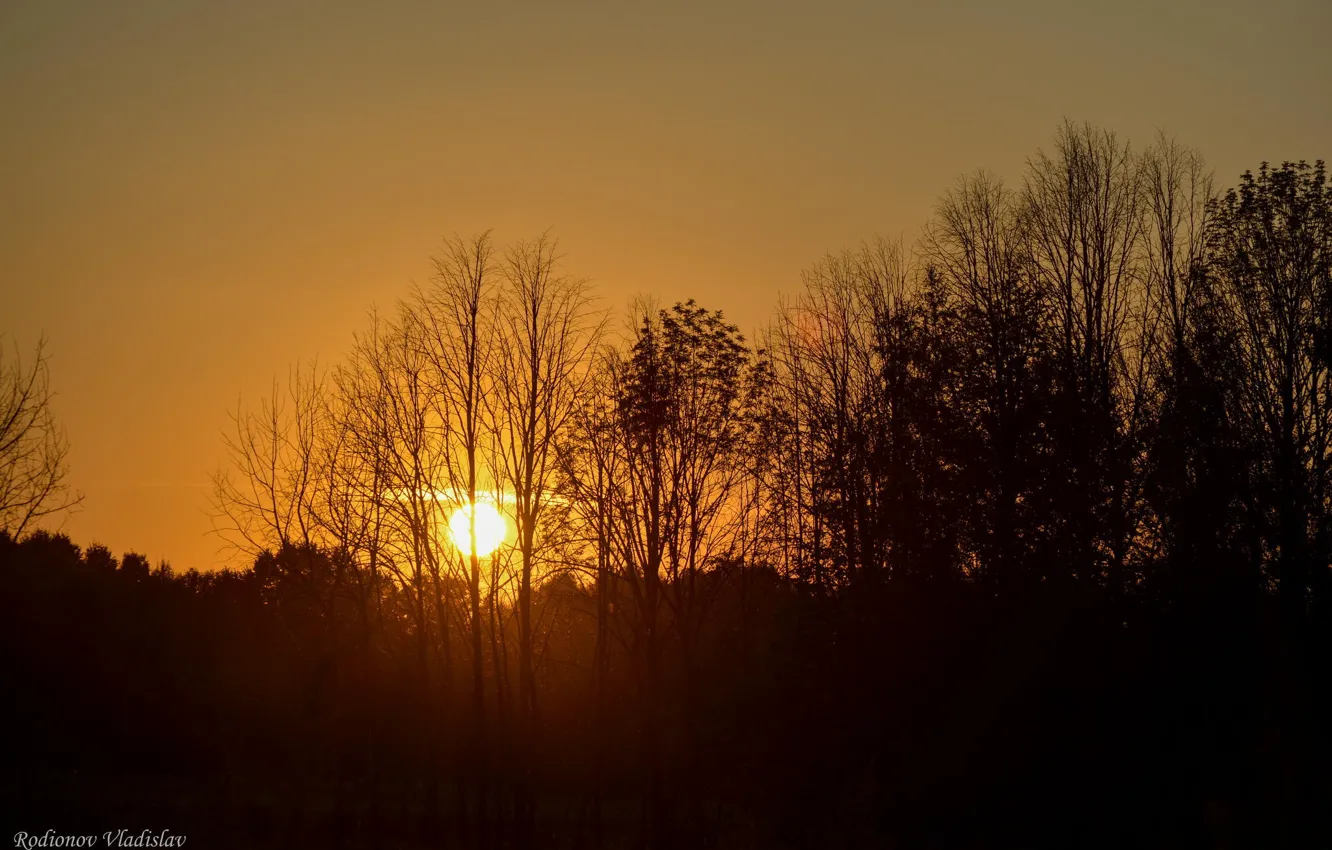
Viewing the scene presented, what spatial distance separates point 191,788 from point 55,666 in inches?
284

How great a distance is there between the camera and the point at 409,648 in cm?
3100

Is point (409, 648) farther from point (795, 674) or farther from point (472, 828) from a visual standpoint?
point (795, 674)

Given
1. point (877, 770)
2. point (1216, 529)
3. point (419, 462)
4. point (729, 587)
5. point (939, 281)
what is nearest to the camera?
point (877, 770)

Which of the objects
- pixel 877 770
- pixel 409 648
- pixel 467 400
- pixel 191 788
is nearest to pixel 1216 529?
pixel 877 770

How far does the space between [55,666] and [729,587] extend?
2071 cm

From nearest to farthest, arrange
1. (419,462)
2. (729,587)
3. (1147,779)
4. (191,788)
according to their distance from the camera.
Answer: (1147,779) → (419,462) → (191,788) → (729,587)

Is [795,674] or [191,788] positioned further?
[191,788]

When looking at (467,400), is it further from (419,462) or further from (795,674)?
(795,674)

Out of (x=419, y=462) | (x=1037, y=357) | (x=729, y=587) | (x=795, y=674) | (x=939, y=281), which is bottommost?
(x=795, y=674)

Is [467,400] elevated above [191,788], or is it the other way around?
[467,400]

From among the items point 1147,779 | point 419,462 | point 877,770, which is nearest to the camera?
point 1147,779

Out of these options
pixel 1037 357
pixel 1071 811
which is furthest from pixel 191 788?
pixel 1037 357

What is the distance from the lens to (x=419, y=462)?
24.0 meters

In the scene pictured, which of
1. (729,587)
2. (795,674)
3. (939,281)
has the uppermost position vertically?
(939,281)
